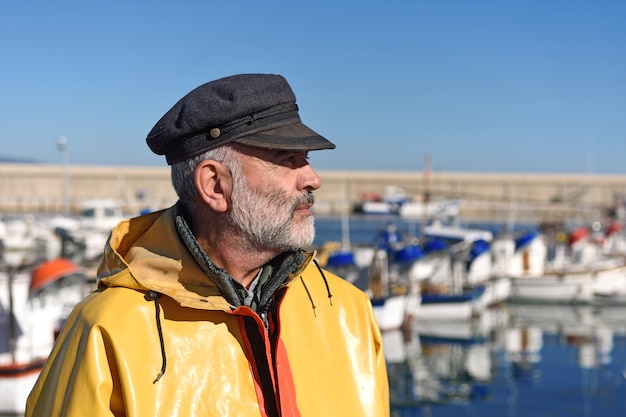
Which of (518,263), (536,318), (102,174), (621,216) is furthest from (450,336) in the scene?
(102,174)

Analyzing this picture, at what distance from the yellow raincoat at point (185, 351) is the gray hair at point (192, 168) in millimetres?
77

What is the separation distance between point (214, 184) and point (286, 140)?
0.73 ft

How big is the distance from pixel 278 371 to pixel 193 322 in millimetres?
247

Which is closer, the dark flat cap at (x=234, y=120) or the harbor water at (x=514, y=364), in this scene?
the dark flat cap at (x=234, y=120)

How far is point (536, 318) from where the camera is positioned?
24.3 m

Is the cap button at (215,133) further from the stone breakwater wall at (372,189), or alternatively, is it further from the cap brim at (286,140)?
the stone breakwater wall at (372,189)

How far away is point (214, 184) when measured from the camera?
2.01 metres

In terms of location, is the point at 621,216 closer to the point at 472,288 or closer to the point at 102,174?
the point at 472,288

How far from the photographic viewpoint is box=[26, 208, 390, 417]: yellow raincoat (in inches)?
69.6

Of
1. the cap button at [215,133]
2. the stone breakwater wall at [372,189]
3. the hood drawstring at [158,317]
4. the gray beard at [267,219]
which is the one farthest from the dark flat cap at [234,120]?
the stone breakwater wall at [372,189]

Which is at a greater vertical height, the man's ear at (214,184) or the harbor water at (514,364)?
the man's ear at (214,184)

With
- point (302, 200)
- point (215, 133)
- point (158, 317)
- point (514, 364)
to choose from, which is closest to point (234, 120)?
point (215, 133)

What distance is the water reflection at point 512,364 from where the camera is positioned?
1414 centimetres

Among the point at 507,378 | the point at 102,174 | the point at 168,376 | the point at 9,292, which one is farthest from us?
the point at 102,174
